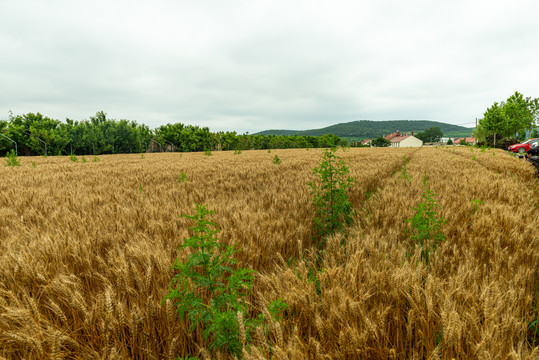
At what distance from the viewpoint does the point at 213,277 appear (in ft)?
4.77

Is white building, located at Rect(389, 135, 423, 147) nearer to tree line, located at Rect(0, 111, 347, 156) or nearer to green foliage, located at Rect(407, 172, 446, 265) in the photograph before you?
→ tree line, located at Rect(0, 111, 347, 156)

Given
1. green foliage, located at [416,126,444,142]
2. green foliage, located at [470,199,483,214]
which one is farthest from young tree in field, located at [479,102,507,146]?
green foliage, located at [416,126,444,142]

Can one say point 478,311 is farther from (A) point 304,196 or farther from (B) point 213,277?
(A) point 304,196

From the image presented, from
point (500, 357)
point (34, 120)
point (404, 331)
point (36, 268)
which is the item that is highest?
point (34, 120)

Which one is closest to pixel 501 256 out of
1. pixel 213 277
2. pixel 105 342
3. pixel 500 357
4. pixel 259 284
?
pixel 500 357

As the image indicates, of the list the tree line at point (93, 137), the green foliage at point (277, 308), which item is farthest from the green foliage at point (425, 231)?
the tree line at point (93, 137)

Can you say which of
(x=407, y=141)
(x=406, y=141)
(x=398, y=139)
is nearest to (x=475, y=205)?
(x=406, y=141)

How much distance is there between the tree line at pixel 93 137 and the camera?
204ft

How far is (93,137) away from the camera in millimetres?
66062

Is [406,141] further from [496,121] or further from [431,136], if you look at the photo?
[496,121]

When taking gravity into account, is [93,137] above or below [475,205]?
above

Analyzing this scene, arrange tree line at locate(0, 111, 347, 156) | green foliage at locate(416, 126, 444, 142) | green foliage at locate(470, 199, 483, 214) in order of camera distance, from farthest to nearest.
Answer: green foliage at locate(416, 126, 444, 142) < tree line at locate(0, 111, 347, 156) < green foliage at locate(470, 199, 483, 214)

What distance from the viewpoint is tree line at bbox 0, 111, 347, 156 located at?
204 ft

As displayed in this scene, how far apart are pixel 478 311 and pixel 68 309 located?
246 cm
